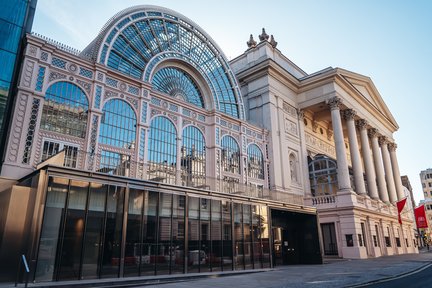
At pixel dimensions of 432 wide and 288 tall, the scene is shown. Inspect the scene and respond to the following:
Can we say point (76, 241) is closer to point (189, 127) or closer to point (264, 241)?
point (264, 241)

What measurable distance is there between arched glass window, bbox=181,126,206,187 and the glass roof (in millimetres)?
4226

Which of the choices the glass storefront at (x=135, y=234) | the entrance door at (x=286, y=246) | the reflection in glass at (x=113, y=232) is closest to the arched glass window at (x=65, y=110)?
the glass storefront at (x=135, y=234)

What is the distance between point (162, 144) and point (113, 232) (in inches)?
426

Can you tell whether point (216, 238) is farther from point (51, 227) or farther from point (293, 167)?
point (293, 167)

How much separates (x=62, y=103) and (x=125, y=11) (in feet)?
31.9

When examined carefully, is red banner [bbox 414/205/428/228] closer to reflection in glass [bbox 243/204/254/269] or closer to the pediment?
the pediment

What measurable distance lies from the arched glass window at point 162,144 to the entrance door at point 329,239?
19.1 metres

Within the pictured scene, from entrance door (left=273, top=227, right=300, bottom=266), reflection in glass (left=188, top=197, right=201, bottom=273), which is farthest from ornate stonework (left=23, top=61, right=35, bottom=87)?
entrance door (left=273, top=227, right=300, bottom=266)

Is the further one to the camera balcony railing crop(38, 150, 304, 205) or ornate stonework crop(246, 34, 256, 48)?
ornate stonework crop(246, 34, 256, 48)

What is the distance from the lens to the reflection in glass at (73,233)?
A: 13117mm

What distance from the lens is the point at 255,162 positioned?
33.4m

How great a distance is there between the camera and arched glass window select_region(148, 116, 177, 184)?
79.3 ft

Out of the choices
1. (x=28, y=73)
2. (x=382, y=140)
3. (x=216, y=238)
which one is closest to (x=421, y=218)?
(x=382, y=140)

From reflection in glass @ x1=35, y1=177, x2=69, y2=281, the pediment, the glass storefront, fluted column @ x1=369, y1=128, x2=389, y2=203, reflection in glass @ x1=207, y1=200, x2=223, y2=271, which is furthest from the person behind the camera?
fluted column @ x1=369, y1=128, x2=389, y2=203
